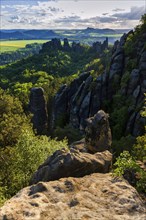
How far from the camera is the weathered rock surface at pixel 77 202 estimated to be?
81.4 ft

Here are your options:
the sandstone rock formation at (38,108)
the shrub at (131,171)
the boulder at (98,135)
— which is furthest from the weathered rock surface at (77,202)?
the sandstone rock formation at (38,108)

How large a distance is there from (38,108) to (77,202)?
106853 millimetres

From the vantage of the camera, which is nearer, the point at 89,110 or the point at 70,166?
the point at 70,166

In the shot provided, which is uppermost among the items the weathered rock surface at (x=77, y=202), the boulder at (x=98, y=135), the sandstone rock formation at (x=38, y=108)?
the weathered rock surface at (x=77, y=202)

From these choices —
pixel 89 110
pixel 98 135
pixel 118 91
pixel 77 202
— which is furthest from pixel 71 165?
pixel 89 110

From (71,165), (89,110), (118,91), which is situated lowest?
(89,110)

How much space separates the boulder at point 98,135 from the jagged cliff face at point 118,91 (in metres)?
38.4

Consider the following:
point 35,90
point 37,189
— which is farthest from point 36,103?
point 37,189

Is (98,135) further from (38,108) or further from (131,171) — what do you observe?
(38,108)

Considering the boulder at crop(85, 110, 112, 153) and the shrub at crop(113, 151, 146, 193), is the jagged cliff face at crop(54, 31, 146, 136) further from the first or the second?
the shrub at crop(113, 151, 146, 193)

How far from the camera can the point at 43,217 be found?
2459 centimetres

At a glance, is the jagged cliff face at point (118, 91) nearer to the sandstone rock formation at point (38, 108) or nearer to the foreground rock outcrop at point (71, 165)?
the sandstone rock formation at point (38, 108)

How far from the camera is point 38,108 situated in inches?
5212

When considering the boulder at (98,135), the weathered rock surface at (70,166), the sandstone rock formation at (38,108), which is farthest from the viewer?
the sandstone rock formation at (38,108)
